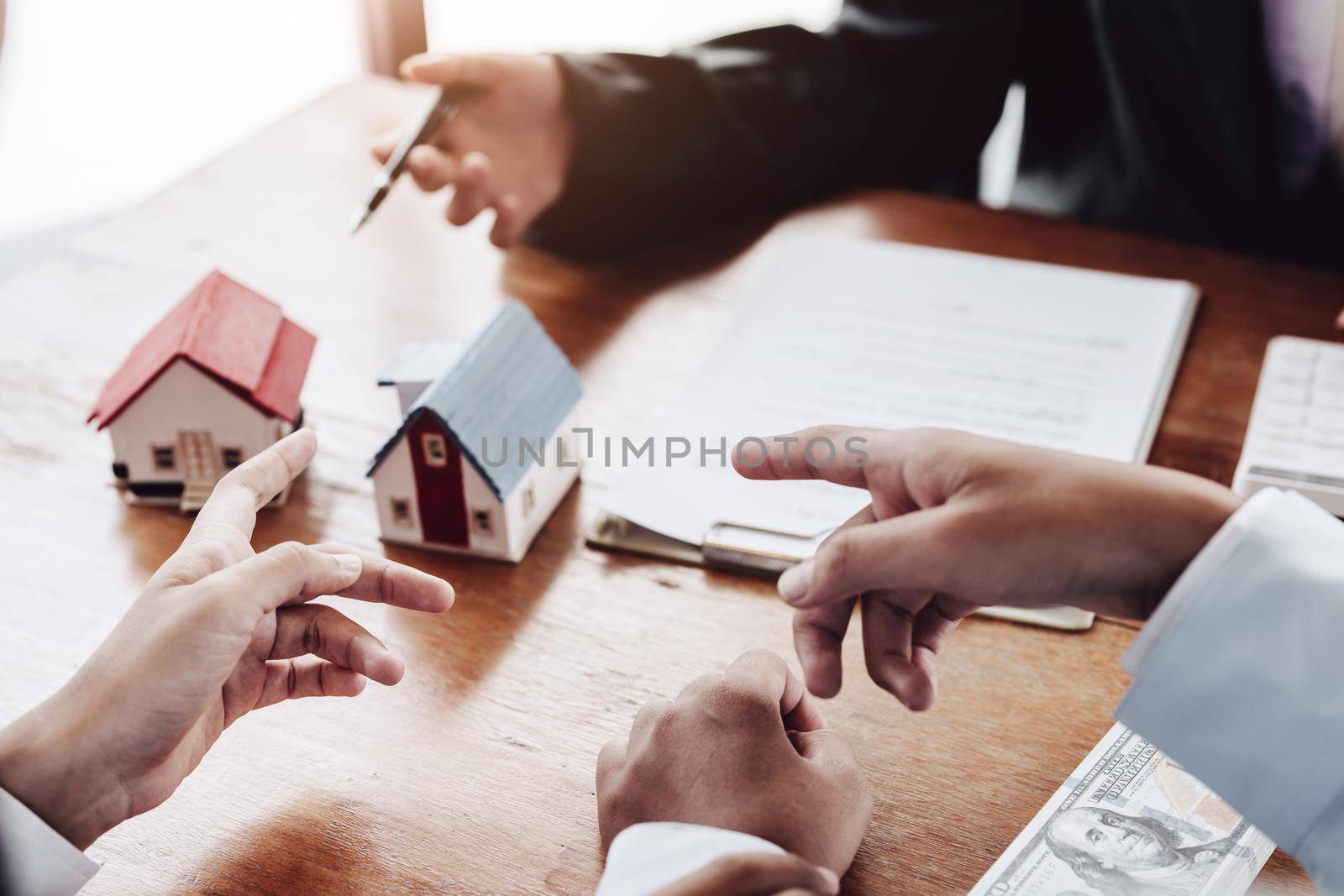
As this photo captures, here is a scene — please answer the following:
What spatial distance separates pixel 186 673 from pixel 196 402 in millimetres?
314

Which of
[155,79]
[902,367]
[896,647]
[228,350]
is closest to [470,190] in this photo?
[228,350]

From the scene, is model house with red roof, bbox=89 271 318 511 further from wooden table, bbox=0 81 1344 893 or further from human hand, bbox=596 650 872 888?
human hand, bbox=596 650 872 888

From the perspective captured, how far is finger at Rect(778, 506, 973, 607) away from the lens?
1.87 feet

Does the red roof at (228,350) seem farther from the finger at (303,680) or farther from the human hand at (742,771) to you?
the human hand at (742,771)

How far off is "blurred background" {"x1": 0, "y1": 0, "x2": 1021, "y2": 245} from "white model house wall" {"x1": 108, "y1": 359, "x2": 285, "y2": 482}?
6.75 ft

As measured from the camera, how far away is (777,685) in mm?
641

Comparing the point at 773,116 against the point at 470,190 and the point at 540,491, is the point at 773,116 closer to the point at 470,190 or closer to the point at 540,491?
the point at 470,190

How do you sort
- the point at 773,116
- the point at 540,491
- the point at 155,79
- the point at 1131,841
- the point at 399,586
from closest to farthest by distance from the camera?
the point at 1131,841 < the point at 399,586 < the point at 540,491 < the point at 773,116 < the point at 155,79

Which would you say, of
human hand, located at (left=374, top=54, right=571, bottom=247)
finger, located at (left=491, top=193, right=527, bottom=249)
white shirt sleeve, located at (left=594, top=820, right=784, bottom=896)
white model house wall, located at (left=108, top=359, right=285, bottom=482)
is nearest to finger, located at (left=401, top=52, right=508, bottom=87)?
human hand, located at (left=374, top=54, right=571, bottom=247)

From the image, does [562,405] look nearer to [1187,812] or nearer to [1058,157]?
[1187,812]

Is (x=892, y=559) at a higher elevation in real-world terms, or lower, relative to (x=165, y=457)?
higher

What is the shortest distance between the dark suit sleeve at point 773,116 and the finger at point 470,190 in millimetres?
91

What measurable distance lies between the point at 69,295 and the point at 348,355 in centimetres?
31

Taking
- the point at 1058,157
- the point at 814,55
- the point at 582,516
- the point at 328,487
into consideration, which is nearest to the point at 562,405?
the point at 582,516
